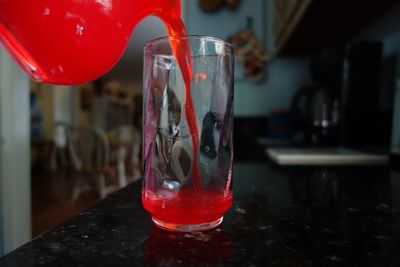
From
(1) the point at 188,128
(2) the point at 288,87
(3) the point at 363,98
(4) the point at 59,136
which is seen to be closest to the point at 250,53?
(2) the point at 288,87

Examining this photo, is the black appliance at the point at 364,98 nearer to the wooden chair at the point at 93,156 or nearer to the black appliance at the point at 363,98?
the black appliance at the point at 363,98

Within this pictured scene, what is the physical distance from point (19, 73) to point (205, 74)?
1208 millimetres

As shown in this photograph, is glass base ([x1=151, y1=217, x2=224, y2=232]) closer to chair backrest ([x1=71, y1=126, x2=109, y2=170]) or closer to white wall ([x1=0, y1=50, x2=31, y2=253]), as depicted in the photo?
white wall ([x1=0, y1=50, x2=31, y2=253])

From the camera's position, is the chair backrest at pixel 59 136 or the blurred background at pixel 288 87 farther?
the chair backrest at pixel 59 136

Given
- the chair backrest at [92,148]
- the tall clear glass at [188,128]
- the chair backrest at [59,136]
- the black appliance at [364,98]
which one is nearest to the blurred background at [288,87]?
the black appliance at [364,98]

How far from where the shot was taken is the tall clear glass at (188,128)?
0.32 metres

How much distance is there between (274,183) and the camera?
0.57 metres

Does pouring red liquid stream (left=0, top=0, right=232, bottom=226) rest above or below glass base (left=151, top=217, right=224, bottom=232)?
above

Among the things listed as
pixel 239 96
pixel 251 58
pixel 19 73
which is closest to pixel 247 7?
pixel 251 58

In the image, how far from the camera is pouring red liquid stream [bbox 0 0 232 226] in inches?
10.9

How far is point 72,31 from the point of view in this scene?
0.94 feet

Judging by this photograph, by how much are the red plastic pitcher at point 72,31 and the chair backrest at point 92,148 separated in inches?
111

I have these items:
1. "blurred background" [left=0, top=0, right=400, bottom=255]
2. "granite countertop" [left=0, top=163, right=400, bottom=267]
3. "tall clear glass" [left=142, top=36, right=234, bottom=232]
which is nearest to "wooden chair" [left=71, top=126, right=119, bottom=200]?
"blurred background" [left=0, top=0, right=400, bottom=255]

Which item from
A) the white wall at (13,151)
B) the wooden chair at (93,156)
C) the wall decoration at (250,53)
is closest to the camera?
the white wall at (13,151)
